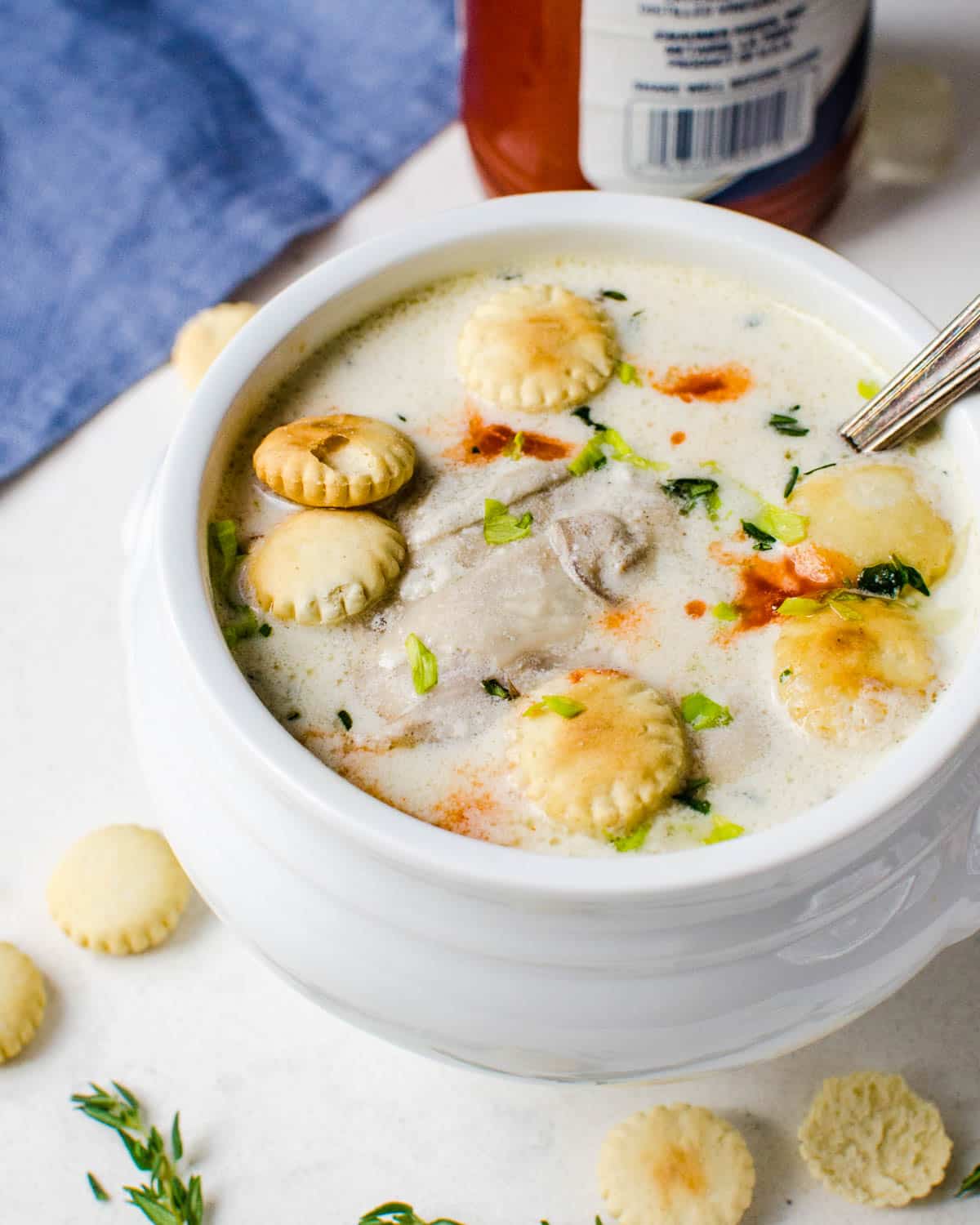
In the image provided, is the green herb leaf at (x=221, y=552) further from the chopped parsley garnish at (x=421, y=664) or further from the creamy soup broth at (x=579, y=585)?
the chopped parsley garnish at (x=421, y=664)

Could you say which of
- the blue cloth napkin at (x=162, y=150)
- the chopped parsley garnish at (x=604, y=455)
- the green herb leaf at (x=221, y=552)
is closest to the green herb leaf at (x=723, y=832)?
the chopped parsley garnish at (x=604, y=455)

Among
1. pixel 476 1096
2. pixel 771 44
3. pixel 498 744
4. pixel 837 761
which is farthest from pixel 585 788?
pixel 771 44

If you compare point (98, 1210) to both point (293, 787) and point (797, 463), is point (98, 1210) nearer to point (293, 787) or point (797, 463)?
point (293, 787)

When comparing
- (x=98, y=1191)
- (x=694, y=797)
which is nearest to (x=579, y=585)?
(x=694, y=797)

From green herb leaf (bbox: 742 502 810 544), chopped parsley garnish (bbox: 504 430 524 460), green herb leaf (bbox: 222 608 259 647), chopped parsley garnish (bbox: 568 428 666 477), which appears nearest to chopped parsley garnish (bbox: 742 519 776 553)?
green herb leaf (bbox: 742 502 810 544)

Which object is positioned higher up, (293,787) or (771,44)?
(771,44)

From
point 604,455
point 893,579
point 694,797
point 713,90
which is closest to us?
point 694,797

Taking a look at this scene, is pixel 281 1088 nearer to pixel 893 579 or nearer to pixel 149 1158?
pixel 149 1158
